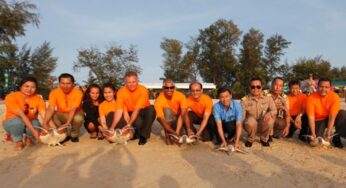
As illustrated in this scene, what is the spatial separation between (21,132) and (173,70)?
5000 cm

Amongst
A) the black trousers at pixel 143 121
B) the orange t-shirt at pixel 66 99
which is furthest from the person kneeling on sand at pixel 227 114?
the orange t-shirt at pixel 66 99

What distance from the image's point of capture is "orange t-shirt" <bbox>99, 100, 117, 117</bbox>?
235 inches

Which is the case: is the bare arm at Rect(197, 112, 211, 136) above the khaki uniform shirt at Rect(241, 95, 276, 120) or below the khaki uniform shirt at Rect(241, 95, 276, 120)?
below

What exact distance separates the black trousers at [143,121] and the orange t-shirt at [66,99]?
57 centimetres

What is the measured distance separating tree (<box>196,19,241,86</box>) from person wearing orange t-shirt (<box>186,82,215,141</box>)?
46.9m

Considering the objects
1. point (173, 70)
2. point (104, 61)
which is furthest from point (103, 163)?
point (173, 70)

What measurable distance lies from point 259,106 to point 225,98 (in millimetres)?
758

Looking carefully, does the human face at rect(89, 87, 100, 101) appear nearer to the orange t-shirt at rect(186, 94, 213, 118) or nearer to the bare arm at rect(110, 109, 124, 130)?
Result: the bare arm at rect(110, 109, 124, 130)

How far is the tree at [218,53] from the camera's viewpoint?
5338 cm

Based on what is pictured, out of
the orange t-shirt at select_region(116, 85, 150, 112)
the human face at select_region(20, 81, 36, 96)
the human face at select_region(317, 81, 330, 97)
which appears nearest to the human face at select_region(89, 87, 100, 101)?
the orange t-shirt at select_region(116, 85, 150, 112)

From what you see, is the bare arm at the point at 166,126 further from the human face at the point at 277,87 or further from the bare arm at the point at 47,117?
the human face at the point at 277,87

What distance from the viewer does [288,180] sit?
151 inches

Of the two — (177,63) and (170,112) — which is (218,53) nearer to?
(177,63)

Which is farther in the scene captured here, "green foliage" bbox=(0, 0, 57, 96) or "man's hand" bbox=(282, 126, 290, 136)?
"green foliage" bbox=(0, 0, 57, 96)
